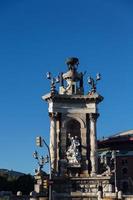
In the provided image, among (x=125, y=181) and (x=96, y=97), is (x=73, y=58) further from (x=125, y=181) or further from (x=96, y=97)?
(x=125, y=181)

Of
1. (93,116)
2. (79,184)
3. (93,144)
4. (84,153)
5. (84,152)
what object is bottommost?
(79,184)

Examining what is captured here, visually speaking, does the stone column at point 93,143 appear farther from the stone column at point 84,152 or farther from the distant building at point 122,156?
the distant building at point 122,156

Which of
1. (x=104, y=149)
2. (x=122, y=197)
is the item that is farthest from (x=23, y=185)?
(x=122, y=197)

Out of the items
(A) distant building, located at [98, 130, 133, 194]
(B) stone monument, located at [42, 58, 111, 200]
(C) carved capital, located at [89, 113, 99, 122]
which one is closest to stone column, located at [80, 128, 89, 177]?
(B) stone monument, located at [42, 58, 111, 200]

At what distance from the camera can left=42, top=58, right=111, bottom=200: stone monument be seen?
167ft

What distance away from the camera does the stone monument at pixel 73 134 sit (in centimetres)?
5079

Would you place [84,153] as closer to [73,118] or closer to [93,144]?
[93,144]

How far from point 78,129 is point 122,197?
18675mm

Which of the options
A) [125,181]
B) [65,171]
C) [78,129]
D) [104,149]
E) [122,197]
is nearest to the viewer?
[122,197]

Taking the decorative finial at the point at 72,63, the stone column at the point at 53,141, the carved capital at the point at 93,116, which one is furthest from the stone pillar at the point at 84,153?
the decorative finial at the point at 72,63

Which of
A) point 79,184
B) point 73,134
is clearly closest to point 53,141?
point 73,134

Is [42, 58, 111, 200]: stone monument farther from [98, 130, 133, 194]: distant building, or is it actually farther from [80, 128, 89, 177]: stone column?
[98, 130, 133, 194]: distant building

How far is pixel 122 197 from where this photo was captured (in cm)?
3756

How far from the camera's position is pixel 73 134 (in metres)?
55.1
